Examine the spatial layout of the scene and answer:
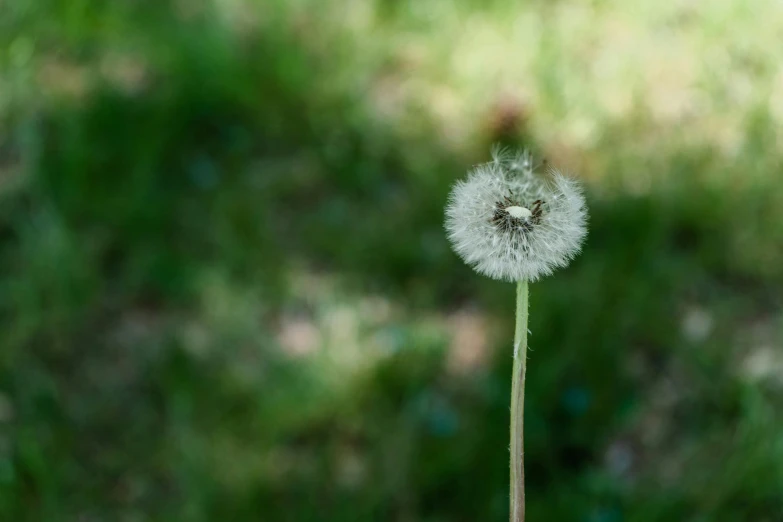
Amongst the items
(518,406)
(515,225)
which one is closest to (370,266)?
(515,225)

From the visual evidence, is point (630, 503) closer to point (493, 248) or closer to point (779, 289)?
point (779, 289)

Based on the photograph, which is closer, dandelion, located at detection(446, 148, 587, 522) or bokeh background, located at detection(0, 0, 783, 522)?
dandelion, located at detection(446, 148, 587, 522)

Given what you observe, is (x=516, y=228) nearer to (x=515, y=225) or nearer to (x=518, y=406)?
(x=515, y=225)

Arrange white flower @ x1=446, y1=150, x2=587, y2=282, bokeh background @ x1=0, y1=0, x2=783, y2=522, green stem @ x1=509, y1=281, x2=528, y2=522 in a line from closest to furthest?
1. green stem @ x1=509, y1=281, x2=528, y2=522
2. white flower @ x1=446, y1=150, x2=587, y2=282
3. bokeh background @ x1=0, y1=0, x2=783, y2=522

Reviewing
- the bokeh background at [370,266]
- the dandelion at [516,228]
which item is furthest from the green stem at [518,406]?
the bokeh background at [370,266]

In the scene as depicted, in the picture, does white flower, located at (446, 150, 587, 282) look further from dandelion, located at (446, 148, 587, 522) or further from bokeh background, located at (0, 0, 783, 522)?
bokeh background, located at (0, 0, 783, 522)

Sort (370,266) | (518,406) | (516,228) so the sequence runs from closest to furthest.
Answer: (518,406)
(516,228)
(370,266)

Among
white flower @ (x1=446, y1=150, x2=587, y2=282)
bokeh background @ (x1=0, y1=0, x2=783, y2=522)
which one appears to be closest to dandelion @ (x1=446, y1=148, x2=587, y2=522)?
white flower @ (x1=446, y1=150, x2=587, y2=282)

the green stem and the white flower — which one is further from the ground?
the white flower

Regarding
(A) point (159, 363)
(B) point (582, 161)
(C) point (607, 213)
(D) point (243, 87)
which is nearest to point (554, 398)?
(C) point (607, 213)
